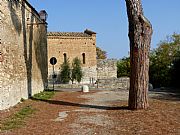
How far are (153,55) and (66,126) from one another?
121 feet

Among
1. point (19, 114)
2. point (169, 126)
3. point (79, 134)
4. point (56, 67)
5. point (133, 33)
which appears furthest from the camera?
point (56, 67)

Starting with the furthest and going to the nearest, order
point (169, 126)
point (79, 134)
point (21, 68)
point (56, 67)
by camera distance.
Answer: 1. point (56, 67)
2. point (21, 68)
3. point (169, 126)
4. point (79, 134)

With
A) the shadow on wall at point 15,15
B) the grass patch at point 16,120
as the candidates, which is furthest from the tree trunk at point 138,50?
the shadow on wall at point 15,15

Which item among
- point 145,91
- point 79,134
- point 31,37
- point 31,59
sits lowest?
point 79,134

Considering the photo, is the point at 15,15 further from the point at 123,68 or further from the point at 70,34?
the point at 123,68

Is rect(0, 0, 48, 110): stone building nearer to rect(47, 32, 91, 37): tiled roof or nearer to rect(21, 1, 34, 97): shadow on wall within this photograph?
rect(21, 1, 34, 97): shadow on wall

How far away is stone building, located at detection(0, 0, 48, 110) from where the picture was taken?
502 inches

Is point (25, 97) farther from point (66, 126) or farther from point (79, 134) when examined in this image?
point (79, 134)

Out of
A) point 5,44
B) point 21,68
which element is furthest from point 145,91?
point 21,68

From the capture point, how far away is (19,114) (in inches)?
453

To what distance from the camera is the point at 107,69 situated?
151 ft

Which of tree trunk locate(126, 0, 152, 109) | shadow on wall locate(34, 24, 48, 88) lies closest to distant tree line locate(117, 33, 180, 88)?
shadow on wall locate(34, 24, 48, 88)

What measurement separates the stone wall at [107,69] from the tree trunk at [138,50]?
33.3 meters

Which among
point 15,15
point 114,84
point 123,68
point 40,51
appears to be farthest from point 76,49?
point 15,15
